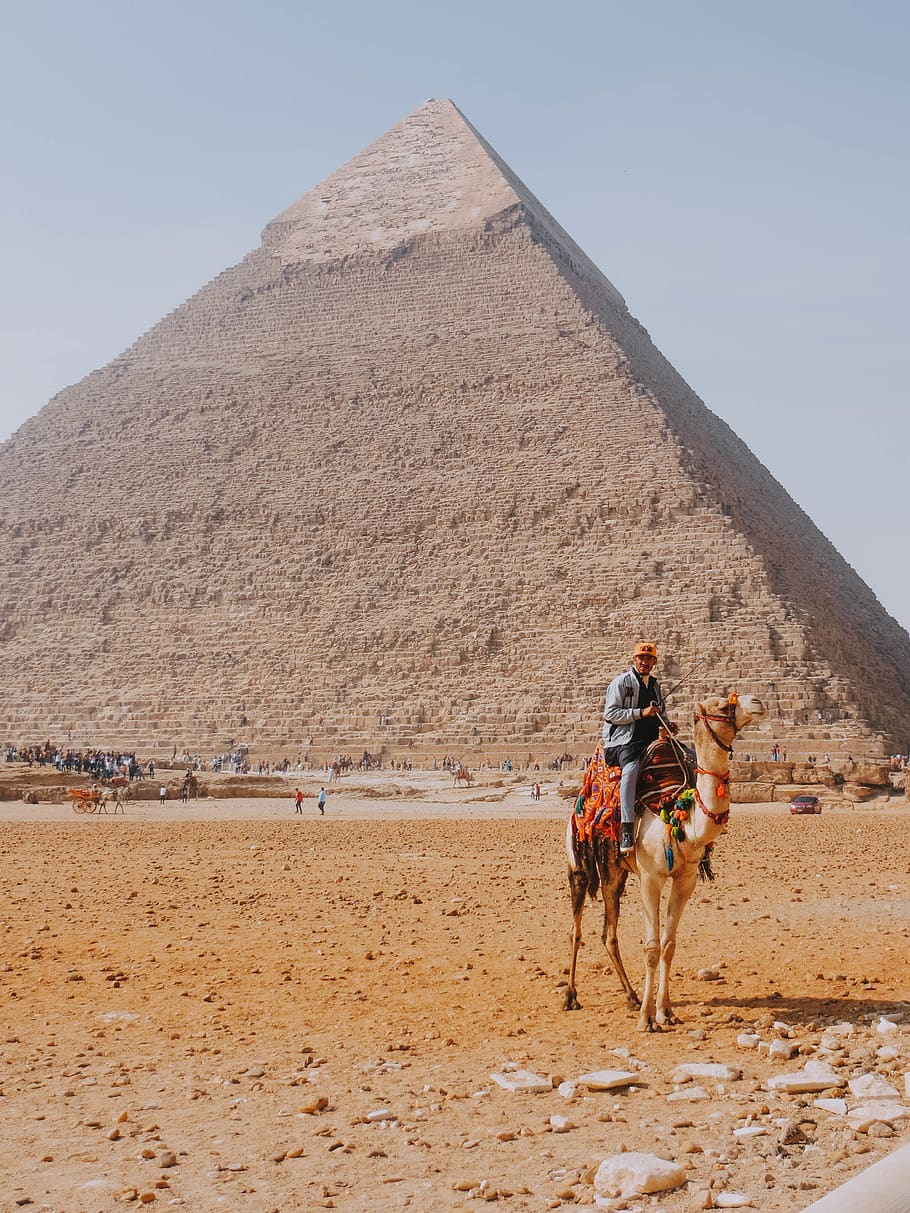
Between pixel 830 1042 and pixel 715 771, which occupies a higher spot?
pixel 715 771

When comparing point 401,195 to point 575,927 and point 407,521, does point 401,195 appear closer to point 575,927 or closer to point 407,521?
point 407,521

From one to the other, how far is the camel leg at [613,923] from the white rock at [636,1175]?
2.08 meters

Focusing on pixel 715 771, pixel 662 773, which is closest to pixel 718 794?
pixel 715 771

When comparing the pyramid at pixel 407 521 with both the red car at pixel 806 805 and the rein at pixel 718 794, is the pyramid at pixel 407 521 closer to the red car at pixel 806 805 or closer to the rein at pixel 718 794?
the red car at pixel 806 805

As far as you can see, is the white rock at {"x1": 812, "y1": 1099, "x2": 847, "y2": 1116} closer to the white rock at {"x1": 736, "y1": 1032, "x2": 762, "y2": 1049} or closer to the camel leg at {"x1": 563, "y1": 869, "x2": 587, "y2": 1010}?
the white rock at {"x1": 736, "y1": 1032, "x2": 762, "y2": 1049}

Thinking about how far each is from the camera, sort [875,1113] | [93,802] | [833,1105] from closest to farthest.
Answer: [875,1113] < [833,1105] < [93,802]

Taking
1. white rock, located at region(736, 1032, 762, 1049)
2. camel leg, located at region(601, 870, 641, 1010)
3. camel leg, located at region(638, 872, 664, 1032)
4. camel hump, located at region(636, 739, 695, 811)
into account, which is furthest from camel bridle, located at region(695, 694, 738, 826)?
white rock, located at region(736, 1032, 762, 1049)

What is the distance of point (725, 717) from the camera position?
515 centimetres

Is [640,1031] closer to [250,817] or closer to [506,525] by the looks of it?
[250,817]

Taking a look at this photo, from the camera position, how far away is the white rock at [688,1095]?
3.94 metres

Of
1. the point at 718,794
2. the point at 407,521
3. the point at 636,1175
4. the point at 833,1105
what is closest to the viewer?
the point at 636,1175

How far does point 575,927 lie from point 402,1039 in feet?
3.41

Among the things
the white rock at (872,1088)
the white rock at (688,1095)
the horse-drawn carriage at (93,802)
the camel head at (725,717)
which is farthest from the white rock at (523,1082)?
the horse-drawn carriage at (93,802)

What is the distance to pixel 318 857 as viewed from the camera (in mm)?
12672
